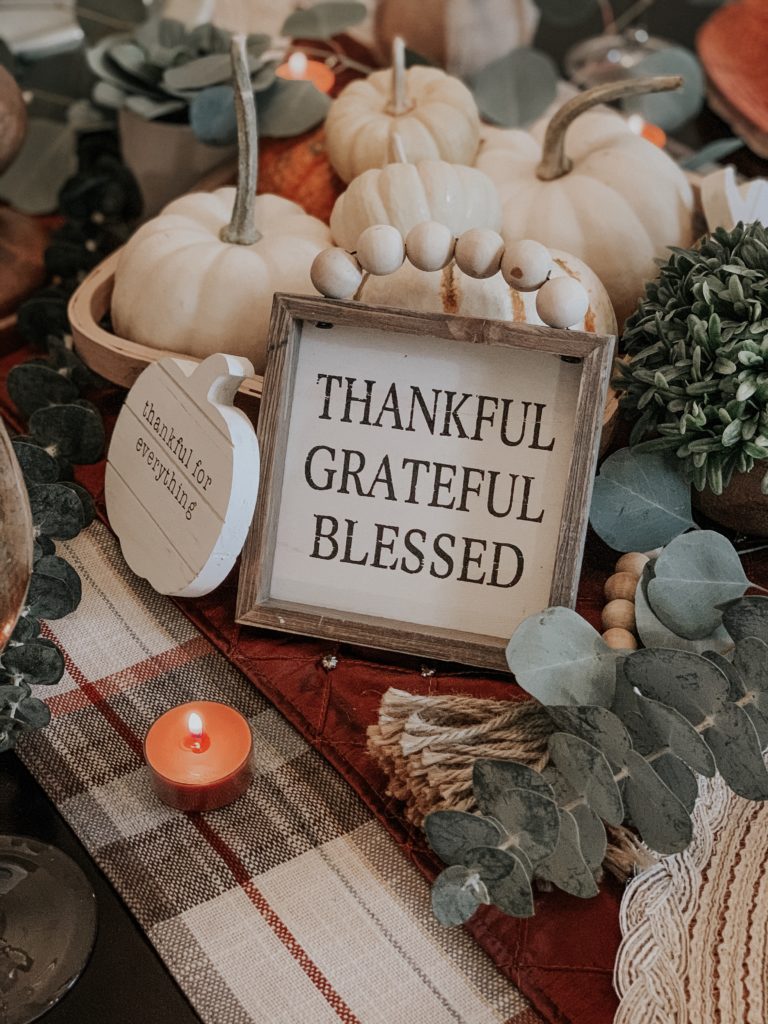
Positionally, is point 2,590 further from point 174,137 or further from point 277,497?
point 174,137

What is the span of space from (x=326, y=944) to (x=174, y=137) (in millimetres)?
938

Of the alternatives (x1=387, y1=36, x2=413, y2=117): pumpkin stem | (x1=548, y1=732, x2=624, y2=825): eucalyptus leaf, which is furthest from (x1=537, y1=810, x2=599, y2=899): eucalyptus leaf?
(x1=387, y1=36, x2=413, y2=117): pumpkin stem

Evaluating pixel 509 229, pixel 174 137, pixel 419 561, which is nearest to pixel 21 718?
pixel 419 561

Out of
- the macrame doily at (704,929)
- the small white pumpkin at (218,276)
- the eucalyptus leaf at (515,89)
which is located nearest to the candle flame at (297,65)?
the eucalyptus leaf at (515,89)

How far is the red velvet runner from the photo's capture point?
58 cm

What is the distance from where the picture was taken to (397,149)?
2.98 ft

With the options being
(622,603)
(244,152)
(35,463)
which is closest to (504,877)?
(622,603)

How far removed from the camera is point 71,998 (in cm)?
58

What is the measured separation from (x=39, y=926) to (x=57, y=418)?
450 millimetres

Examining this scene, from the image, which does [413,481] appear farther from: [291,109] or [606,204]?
[291,109]

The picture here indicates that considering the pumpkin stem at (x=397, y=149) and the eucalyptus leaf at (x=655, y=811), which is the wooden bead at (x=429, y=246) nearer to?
the pumpkin stem at (x=397, y=149)

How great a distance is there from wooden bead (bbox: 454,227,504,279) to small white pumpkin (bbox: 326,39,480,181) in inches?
12.5

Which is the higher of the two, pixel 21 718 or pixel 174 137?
pixel 174 137

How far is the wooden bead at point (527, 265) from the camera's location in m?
0.69
